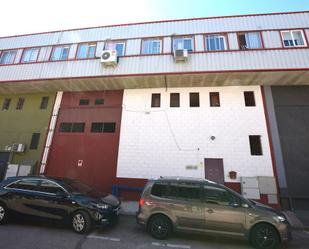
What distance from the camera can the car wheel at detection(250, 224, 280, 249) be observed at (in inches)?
192

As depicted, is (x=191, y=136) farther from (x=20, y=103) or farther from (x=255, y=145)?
(x=20, y=103)

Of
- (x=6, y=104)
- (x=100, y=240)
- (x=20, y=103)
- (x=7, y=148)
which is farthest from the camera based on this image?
(x=6, y=104)

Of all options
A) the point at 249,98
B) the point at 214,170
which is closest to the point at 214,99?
the point at 249,98

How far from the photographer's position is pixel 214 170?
10.5 m

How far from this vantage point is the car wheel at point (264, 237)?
16.0 ft

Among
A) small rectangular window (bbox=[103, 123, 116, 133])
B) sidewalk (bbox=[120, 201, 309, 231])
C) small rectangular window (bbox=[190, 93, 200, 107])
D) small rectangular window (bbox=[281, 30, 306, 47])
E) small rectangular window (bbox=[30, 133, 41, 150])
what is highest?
small rectangular window (bbox=[281, 30, 306, 47])

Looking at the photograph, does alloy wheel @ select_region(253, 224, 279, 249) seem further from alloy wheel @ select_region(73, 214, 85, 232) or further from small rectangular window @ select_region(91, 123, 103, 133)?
small rectangular window @ select_region(91, 123, 103, 133)

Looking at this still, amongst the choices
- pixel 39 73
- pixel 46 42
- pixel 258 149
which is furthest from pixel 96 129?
pixel 258 149

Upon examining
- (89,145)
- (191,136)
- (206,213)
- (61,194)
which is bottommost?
(206,213)

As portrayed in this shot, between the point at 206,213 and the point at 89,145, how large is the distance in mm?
9049

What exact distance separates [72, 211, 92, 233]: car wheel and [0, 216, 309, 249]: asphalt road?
16 centimetres

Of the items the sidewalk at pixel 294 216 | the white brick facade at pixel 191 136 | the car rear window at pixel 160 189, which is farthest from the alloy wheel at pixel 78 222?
the white brick facade at pixel 191 136

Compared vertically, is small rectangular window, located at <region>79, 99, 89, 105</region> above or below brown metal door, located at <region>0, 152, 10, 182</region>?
above

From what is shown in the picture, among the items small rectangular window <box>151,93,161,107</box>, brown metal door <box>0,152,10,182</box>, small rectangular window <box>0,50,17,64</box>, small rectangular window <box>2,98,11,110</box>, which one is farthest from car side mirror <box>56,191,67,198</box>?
small rectangular window <box>2,98,11,110</box>
